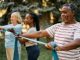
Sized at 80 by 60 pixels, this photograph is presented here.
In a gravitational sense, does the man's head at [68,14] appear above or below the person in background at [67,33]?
above

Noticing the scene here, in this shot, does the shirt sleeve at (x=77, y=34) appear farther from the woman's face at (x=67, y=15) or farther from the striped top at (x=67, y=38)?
the woman's face at (x=67, y=15)

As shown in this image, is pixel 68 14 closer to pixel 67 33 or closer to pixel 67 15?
pixel 67 15

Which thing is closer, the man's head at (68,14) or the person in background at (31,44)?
the man's head at (68,14)

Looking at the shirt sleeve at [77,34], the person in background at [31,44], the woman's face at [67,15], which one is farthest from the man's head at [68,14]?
the person in background at [31,44]

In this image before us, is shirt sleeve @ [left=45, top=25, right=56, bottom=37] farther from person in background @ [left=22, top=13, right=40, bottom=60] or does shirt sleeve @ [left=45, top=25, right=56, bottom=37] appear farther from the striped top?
person in background @ [left=22, top=13, right=40, bottom=60]

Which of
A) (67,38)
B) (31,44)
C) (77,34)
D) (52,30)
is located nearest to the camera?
(77,34)

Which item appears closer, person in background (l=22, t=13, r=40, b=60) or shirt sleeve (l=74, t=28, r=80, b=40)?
shirt sleeve (l=74, t=28, r=80, b=40)

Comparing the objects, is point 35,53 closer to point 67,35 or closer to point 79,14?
point 67,35

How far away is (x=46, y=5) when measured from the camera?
10.7 meters

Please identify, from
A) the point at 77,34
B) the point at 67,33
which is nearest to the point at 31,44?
the point at 67,33

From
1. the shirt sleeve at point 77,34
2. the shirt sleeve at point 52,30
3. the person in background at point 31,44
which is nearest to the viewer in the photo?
the shirt sleeve at point 77,34

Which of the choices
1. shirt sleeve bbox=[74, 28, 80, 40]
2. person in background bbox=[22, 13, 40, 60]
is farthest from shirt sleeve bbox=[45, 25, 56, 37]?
person in background bbox=[22, 13, 40, 60]

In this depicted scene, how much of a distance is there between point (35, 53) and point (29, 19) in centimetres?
51

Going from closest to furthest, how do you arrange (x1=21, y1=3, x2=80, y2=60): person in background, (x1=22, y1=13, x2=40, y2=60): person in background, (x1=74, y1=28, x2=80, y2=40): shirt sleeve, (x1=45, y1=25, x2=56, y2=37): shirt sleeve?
(x1=74, y1=28, x2=80, y2=40): shirt sleeve
(x1=21, y1=3, x2=80, y2=60): person in background
(x1=45, y1=25, x2=56, y2=37): shirt sleeve
(x1=22, y1=13, x2=40, y2=60): person in background
